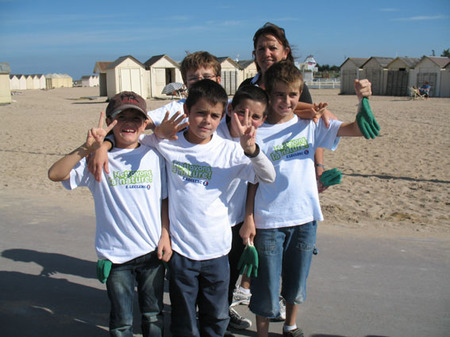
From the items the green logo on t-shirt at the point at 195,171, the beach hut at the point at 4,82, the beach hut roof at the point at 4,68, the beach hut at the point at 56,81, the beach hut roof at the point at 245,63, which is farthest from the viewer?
the beach hut at the point at 56,81

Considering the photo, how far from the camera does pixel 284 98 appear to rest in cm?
288

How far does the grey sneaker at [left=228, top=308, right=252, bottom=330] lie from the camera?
133 inches

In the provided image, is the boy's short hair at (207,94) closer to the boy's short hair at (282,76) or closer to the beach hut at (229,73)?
the boy's short hair at (282,76)

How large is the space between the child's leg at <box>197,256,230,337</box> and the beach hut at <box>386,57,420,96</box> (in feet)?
130

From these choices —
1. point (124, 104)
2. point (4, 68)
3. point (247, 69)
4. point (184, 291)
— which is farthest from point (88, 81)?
point (184, 291)

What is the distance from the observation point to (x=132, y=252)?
8.81 feet

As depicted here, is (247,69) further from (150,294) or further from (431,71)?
(150,294)

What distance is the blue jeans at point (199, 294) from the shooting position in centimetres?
271

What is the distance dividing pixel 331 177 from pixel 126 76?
105 ft

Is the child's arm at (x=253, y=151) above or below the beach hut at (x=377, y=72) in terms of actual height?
below

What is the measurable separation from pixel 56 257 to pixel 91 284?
84cm

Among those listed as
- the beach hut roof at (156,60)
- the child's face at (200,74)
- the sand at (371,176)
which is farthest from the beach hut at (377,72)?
the child's face at (200,74)

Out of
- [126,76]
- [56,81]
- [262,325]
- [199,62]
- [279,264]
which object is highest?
[56,81]

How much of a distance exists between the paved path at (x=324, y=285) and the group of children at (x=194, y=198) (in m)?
0.79
